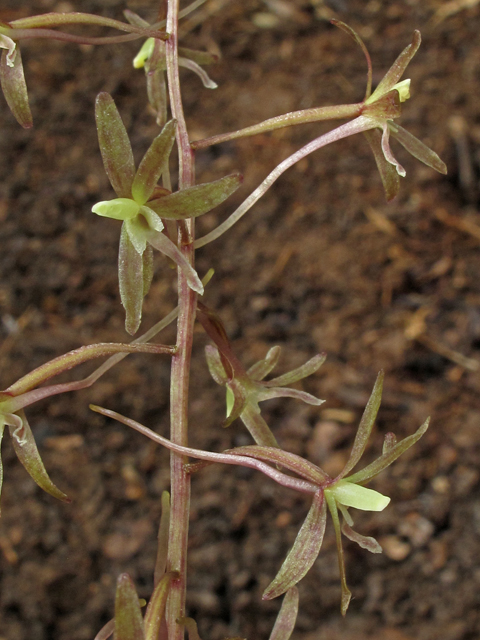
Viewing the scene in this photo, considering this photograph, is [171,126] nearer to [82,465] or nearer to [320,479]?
[320,479]

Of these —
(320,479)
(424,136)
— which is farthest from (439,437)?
(320,479)

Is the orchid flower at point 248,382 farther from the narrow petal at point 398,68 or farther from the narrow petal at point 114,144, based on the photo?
the narrow petal at point 398,68

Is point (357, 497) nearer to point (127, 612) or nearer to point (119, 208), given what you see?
point (127, 612)

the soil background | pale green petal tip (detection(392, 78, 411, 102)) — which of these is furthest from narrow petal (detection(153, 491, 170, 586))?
the soil background

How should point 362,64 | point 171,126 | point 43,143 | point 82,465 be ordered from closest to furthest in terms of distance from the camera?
point 171,126 → point 82,465 → point 43,143 → point 362,64

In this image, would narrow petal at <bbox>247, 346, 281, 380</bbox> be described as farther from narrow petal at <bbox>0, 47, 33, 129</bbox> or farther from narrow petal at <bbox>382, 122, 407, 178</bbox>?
narrow petal at <bbox>0, 47, 33, 129</bbox>

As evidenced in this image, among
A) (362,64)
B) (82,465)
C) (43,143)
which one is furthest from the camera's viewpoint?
(362,64)

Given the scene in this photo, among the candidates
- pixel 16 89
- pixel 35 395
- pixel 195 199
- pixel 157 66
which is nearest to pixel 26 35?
pixel 16 89
